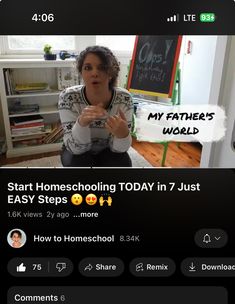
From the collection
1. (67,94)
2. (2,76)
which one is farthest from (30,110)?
(67,94)

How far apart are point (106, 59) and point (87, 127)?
10cm

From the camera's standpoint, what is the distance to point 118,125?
1.30ft

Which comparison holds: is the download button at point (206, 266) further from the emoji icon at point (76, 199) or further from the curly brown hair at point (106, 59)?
the curly brown hair at point (106, 59)

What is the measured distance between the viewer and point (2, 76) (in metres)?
1.73

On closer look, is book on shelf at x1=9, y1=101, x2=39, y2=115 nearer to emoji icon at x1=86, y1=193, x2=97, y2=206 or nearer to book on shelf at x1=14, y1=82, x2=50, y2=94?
book on shelf at x1=14, y1=82, x2=50, y2=94

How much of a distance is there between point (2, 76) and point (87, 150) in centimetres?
159

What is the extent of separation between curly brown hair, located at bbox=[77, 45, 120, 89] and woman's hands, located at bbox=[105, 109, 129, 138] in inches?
1.8

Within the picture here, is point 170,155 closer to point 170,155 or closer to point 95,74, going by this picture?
point 170,155

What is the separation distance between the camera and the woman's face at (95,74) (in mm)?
375

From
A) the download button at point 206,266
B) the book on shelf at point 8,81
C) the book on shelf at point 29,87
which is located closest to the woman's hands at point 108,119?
the download button at point 206,266

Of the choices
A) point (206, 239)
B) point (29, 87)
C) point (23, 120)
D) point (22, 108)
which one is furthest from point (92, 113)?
point (23, 120)
